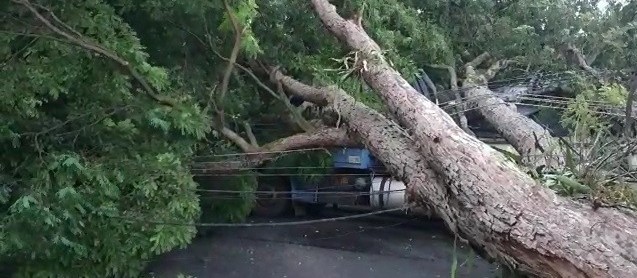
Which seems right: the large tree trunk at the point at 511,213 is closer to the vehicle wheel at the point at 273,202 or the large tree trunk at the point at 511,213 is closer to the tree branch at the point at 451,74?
the vehicle wheel at the point at 273,202

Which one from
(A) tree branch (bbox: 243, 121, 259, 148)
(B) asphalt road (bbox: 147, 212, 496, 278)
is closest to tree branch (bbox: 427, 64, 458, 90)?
(B) asphalt road (bbox: 147, 212, 496, 278)

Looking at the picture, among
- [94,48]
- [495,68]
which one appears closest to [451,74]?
[495,68]

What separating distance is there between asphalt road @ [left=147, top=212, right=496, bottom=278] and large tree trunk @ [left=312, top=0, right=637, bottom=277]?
1.99 metres

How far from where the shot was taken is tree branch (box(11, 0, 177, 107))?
5.60 m

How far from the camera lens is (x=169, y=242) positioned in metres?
5.55

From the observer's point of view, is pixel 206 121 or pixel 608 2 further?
pixel 608 2

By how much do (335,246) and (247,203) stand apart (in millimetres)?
1227

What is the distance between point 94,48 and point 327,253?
360 cm

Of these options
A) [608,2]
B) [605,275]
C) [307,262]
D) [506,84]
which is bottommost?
[307,262]

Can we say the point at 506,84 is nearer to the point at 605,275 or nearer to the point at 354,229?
the point at 354,229

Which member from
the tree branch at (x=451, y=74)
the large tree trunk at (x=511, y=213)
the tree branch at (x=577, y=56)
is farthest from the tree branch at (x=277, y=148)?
the tree branch at (x=577, y=56)

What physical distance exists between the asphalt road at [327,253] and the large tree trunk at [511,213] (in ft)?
6.53

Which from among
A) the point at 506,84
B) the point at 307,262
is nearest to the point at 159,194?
the point at 307,262

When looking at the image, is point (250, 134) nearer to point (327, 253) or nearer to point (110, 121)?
point (327, 253)
